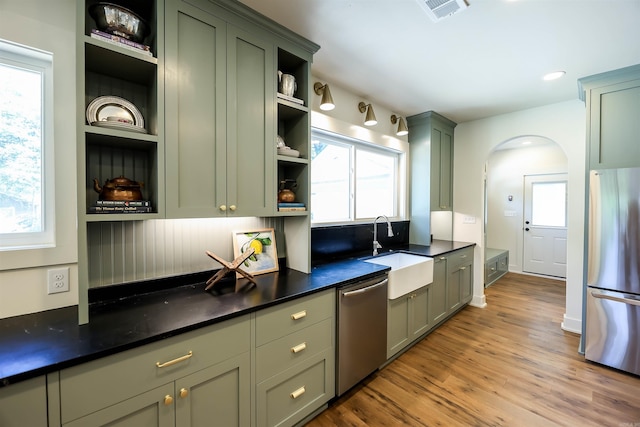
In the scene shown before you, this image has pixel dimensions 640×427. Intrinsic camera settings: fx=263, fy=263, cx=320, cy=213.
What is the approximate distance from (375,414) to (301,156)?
1868 mm

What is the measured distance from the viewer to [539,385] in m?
2.05

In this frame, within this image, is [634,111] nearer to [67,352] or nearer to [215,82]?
[215,82]

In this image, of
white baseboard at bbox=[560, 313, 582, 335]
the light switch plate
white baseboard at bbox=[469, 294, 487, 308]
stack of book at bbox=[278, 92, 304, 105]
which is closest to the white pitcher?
stack of book at bbox=[278, 92, 304, 105]

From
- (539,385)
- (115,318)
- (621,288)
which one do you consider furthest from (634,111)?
(115,318)

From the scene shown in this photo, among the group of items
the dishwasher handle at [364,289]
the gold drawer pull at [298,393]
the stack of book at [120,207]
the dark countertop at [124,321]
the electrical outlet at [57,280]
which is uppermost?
the stack of book at [120,207]

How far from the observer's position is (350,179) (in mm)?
2918

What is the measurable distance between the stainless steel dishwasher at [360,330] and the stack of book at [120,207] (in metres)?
1.24

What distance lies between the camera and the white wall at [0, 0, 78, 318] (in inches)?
47.7

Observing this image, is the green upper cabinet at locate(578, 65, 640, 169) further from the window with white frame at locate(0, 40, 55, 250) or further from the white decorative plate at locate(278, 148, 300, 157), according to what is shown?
the window with white frame at locate(0, 40, 55, 250)

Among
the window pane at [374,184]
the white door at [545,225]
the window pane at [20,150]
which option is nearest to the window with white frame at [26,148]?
the window pane at [20,150]

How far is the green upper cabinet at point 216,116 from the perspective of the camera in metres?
1.38

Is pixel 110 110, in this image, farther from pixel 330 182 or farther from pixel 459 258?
pixel 459 258

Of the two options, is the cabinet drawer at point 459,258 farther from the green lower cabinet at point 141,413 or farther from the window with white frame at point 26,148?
the window with white frame at point 26,148

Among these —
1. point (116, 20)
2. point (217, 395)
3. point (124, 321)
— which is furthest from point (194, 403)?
point (116, 20)
